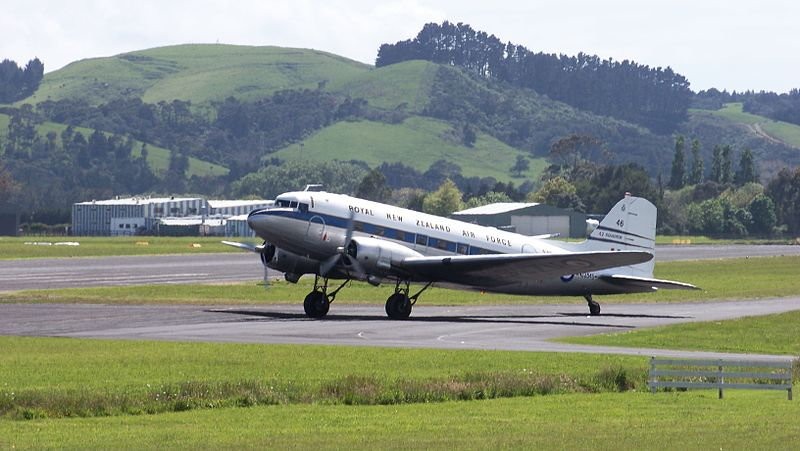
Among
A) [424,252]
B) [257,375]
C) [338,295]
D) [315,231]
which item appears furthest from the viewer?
[338,295]

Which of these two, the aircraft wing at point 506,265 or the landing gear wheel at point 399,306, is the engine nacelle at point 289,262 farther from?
the aircraft wing at point 506,265

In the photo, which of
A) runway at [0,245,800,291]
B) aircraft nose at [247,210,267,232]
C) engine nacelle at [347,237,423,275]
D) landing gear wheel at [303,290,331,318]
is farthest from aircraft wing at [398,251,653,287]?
runway at [0,245,800,291]

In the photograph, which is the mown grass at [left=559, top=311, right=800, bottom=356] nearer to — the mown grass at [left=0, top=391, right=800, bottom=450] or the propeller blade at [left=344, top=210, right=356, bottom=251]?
the propeller blade at [left=344, top=210, right=356, bottom=251]

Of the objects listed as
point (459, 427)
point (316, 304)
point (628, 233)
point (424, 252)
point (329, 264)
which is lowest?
point (459, 427)

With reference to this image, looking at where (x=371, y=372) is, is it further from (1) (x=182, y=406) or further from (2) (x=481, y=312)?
(2) (x=481, y=312)

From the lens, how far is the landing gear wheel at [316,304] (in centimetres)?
5406

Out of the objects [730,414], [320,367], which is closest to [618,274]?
[320,367]

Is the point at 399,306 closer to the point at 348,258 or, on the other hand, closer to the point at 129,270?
the point at 348,258

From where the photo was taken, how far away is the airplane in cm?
5247

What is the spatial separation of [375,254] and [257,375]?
54.4 feet

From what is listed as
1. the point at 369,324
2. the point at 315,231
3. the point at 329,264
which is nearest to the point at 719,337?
the point at 369,324

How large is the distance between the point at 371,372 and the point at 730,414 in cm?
955

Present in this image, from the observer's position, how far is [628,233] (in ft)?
190

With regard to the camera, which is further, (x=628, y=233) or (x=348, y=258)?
(x=628, y=233)
